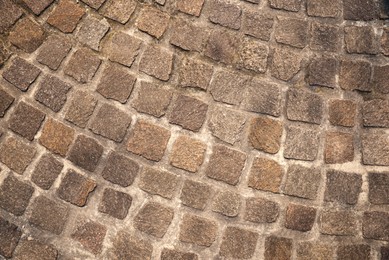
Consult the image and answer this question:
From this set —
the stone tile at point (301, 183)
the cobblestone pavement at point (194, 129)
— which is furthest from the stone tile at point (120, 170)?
the stone tile at point (301, 183)

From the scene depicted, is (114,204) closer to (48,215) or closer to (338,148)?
(48,215)

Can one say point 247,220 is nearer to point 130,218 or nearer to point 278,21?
point 130,218

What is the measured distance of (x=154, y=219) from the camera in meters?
2.78

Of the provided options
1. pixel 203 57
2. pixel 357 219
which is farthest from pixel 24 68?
pixel 357 219

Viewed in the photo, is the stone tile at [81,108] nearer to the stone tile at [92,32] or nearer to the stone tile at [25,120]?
the stone tile at [25,120]

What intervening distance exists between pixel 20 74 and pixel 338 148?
2.10 meters

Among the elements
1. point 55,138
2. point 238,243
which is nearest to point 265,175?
point 238,243

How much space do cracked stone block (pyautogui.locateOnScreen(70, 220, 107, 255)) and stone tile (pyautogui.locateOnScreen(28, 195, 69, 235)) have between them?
0.33 ft

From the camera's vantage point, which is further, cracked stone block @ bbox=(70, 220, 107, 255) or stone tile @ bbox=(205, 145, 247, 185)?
stone tile @ bbox=(205, 145, 247, 185)

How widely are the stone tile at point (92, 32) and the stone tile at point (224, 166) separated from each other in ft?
3.35

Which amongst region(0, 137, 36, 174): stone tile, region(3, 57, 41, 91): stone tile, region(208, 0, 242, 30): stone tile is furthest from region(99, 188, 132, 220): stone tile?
region(208, 0, 242, 30): stone tile

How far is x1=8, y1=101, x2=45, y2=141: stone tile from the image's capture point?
9.00 ft

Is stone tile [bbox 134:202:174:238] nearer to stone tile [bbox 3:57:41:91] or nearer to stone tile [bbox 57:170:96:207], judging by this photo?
stone tile [bbox 57:170:96:207]

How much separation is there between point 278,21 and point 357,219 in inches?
55.5
